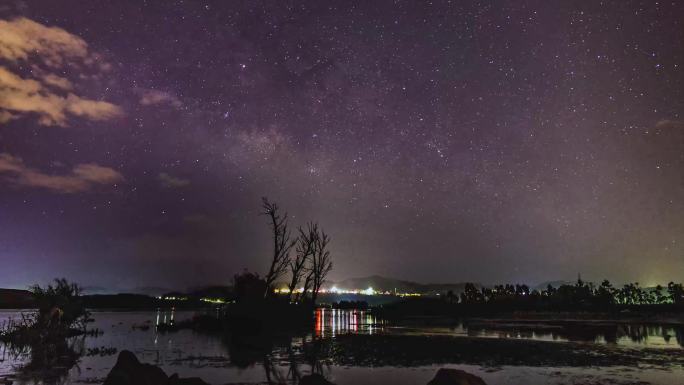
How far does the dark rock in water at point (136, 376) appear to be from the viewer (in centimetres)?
1348

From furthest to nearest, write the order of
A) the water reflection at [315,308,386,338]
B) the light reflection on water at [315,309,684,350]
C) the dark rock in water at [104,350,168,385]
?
the water reflection at [315,308,386,338]
the light reflection on water at [315,309,684,350]
the dark rock in water at [104,350,168,385]

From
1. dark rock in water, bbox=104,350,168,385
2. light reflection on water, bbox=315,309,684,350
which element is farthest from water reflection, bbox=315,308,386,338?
dark rock in water, bbox=104,350,168,385

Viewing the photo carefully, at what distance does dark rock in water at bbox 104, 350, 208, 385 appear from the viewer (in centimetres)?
1348

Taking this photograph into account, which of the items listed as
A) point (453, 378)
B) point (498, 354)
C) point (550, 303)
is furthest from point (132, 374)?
point (550, 303)

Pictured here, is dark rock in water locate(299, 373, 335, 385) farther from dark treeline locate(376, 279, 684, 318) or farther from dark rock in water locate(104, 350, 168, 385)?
dark treeline locate(376, 279, 684, 318)

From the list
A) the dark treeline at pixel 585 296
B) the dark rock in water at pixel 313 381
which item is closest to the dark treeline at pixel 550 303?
the dark treeline at pixel 585 296

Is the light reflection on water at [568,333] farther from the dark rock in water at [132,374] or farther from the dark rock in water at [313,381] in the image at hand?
the dark rock in water at [132,374]

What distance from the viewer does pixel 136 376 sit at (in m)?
13.5

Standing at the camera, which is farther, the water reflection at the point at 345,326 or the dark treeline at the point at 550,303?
the dark treeline at the point at 550,303

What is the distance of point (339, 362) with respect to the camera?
2339 centimetres

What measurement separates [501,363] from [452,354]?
4.19 metres

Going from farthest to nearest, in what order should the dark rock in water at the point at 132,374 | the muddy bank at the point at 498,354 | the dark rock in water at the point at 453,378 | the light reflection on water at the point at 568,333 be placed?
the light reflection on water at the point at 568,333, the muddy bank at the point at 498,354, the dark rock in water at the point at 132,374, the dark rock in water at the point at 453,378

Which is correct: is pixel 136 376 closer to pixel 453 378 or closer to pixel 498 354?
pixel 453 378

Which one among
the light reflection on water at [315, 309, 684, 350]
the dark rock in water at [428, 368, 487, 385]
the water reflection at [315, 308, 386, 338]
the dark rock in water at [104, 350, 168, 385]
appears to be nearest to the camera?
the dark rock in water at [428, 368, 487, 385]
